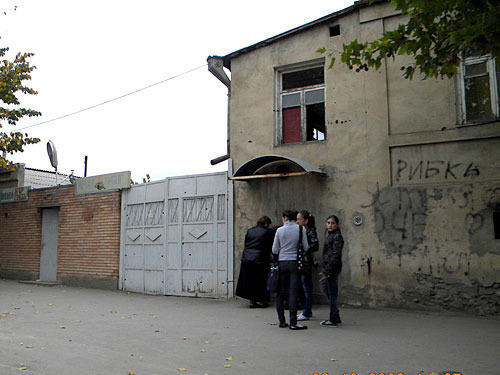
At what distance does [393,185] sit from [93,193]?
336 inches

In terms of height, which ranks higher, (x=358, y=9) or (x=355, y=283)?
(x=358, y=9)

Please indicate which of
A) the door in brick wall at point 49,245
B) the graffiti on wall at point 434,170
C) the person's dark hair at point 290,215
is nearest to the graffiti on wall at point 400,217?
the graffiti on wall at point 434,170

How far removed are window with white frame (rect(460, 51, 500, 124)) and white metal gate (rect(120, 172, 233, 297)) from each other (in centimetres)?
512

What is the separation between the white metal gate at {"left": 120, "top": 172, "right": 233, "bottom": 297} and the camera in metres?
10.2

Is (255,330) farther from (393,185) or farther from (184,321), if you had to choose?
(393,185)

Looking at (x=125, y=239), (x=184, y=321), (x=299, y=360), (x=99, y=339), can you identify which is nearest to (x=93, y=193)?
(x=125, y=239)

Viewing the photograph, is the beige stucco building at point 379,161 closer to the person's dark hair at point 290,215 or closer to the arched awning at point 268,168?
the arched awning at point 268,168

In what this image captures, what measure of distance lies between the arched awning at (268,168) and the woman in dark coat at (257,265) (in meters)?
1.03

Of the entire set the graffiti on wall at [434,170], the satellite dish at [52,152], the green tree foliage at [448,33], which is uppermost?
the satellite dish at [52,152]

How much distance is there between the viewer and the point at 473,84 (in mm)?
8023

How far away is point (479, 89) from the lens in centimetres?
799

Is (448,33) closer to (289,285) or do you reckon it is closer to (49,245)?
(289,285)

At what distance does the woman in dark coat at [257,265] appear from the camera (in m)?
8.73

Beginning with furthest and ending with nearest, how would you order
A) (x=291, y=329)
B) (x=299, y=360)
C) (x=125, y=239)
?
(x=125, y=239) < (x=291, y=329) < (x=299, y=360)
